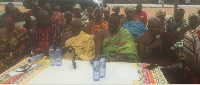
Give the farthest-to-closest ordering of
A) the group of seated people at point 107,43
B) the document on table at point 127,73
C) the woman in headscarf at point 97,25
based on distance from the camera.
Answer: the woman in headscarf at point 97,25, the group of seated people at point 107,43, the document on table at point 127,73

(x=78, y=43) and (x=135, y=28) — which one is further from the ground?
(x=135, y=28)

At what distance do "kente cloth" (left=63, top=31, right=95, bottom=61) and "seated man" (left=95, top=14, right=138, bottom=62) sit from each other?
0.13m

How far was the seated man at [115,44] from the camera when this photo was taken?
385 cm

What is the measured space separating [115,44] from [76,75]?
1.28 meters

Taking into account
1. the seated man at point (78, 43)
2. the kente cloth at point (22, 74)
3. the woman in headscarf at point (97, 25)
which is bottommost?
the kente cloth at point (22, 74)

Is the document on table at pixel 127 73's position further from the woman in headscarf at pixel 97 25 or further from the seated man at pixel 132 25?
the woman in headscarf at pixel 97 25

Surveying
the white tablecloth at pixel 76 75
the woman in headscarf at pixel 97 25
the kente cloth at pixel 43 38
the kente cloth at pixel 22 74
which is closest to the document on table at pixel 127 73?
the white tablecloth at pixel 76 75

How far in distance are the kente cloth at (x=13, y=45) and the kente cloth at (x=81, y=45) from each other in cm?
91

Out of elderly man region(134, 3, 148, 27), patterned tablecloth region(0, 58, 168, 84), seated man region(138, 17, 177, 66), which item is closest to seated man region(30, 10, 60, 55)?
patterned tablecloth region(0, 58, 168, 84)

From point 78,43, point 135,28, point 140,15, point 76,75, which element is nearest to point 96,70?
point 76,75

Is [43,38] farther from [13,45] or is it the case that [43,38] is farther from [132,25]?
[132,25]

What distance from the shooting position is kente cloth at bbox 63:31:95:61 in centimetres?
397

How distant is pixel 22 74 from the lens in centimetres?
303

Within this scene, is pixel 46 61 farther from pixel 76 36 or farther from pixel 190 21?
pixel 190 21
